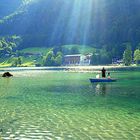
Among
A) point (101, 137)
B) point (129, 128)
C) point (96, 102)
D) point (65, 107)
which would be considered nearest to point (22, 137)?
point (101, 137)

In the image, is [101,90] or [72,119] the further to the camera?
[101,90]

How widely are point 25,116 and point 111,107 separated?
39.2 ft

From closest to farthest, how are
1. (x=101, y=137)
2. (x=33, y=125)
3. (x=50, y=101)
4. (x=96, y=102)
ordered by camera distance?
(x=101, y=137), (x=33, y=125), (x=96, y=102), (x=50, y=101)

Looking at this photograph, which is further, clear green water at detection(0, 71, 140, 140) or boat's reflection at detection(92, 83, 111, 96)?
boat's reflection at detection(92, 83, 111, 96)

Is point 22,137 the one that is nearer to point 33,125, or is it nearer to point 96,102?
point 33,125

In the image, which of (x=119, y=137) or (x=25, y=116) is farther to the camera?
(x=25, y=116)

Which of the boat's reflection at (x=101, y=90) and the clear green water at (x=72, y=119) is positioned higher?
the boat's reflection at (x=101, y=90)

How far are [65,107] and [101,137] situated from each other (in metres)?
18.9

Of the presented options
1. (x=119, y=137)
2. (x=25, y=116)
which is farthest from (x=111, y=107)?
(x=119, y=137)

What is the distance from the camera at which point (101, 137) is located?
31531mm

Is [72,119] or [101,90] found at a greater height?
[101,90]

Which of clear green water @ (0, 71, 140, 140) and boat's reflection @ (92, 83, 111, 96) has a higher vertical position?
boat's reflection @ (92, 83, 111, 96)

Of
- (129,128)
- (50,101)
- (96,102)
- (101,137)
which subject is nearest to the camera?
(101,137)

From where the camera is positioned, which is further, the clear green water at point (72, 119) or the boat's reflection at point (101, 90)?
the boat's reflection at point (101, 90)
